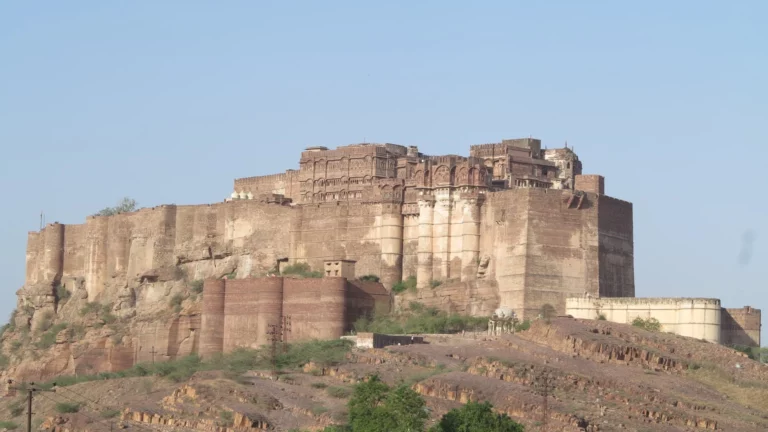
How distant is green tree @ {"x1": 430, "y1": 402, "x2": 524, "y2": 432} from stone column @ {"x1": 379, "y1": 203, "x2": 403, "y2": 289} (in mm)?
27111

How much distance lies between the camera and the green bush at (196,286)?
94938mm

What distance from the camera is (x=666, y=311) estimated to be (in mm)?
82000

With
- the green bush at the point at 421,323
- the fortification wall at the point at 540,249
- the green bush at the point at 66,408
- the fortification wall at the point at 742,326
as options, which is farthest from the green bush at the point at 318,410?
the fortification wall at the point at 742,326

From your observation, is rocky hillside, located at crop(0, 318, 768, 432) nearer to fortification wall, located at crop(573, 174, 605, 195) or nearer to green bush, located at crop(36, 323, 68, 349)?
fortification wall, located at crop(573, 174, 605, 195)

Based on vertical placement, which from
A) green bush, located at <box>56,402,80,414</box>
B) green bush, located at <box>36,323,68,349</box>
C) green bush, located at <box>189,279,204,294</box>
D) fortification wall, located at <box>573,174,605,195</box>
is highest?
fortification wall, located at <box>573,174,605,195</box>

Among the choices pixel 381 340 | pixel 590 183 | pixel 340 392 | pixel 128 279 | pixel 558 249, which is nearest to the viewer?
pixel 340 392

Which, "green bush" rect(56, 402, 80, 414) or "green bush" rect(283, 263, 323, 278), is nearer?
"green bush" rect(56, 402, 80, 414)

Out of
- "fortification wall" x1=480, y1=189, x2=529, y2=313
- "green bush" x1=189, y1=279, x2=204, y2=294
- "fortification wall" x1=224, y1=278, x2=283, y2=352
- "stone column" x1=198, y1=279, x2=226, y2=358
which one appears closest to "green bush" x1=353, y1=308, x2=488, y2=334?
"fortification wall" x1=480, y1=189, x2=529, y2=313

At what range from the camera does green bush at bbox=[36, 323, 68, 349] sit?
101m

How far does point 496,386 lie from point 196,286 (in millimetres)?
28179

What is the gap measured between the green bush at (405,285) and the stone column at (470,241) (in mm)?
2870

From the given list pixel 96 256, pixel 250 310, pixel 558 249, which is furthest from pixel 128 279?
pixel 558 249

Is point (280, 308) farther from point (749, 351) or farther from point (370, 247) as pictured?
point (749, 351)

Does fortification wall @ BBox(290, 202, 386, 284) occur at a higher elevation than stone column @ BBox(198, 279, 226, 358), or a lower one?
higher
